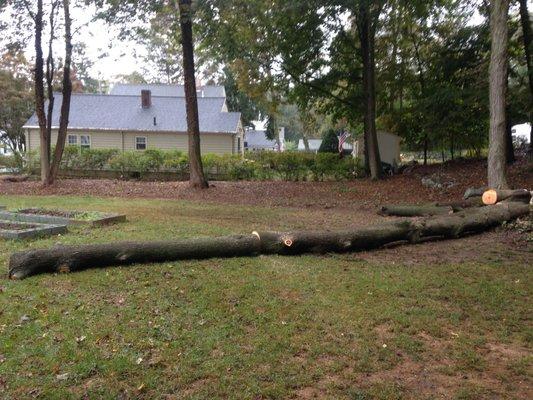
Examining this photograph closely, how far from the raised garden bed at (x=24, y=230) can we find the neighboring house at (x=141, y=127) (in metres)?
23.5

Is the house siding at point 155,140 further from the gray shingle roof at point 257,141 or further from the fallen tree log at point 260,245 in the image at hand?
the gray shingle roof at point 257,141

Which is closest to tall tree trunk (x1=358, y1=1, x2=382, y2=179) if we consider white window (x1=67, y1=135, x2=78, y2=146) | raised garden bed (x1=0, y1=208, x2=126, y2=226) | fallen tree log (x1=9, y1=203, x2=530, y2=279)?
fallen tree log (x1=9, y1=203, x2=530, y2=279)

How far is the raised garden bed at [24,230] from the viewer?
793cm

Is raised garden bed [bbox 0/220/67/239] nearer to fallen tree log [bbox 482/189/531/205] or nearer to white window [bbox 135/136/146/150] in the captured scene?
fallen tree log [bbox 482/189/531/205]

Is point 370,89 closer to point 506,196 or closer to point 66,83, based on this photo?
point 506,196

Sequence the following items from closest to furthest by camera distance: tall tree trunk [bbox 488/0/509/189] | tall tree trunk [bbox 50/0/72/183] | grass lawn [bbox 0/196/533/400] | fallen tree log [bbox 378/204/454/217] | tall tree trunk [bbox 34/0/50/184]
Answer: grass lawn [bbox 0/196/533/400] < fallen tree log [bbox 378/204/454/217] < tall tree trunk [bbox 488/0/509/189] < tall tree trunk [bbox 50/0/72/183] < tall tree trunk [bbox 34/0/50/184]

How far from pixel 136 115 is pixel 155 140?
2.20 meters

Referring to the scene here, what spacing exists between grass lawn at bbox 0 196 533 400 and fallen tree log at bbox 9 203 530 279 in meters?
0.18

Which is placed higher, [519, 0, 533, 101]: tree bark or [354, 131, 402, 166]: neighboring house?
[519, 0, 533, 101]: tree bark

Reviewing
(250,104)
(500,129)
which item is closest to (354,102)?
(500,129)

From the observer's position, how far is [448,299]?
17.4 feet

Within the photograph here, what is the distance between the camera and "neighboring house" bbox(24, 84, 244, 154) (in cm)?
3209

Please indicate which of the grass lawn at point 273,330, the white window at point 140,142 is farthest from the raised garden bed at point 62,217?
the white window at point 140,142

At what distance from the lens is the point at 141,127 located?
32.1m
